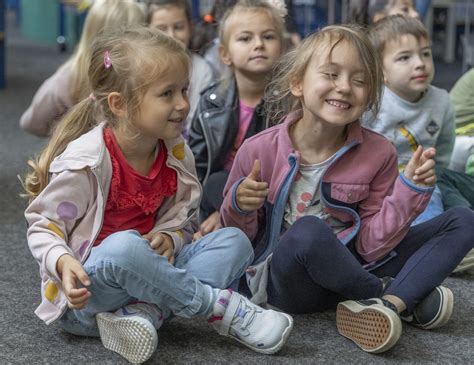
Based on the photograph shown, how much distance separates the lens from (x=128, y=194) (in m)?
1.47

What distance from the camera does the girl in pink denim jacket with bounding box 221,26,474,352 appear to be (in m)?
1.46

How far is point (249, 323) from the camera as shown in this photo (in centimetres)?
139

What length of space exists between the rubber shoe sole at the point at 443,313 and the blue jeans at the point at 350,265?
0.08ft

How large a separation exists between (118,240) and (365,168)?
0.47 meters

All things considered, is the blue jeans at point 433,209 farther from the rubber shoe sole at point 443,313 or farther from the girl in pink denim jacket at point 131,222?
the girl in pink denim jacket at point 131,222

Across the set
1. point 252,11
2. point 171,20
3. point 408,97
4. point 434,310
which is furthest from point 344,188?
point 171,20

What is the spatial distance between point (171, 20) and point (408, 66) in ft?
2.18

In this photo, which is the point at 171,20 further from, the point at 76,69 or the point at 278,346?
the point at 278,346

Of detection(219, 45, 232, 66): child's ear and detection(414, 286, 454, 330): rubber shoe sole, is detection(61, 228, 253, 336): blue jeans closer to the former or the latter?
detection(414, 286, 454, 330): rubber shoe sole

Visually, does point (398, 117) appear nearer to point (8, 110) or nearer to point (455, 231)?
point (455, 231)

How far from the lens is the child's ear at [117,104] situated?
1480 mm

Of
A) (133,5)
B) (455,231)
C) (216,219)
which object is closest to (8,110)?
(133,5)

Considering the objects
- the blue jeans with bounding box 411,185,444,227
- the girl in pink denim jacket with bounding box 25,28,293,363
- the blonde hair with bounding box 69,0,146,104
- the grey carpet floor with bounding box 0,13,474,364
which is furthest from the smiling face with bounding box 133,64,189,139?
the blonde hair with bounding box 69,0,146,104

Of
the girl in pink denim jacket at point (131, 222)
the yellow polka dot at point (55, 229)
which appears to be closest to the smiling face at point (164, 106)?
the girl in pink denim jacket at point (131, 222)
